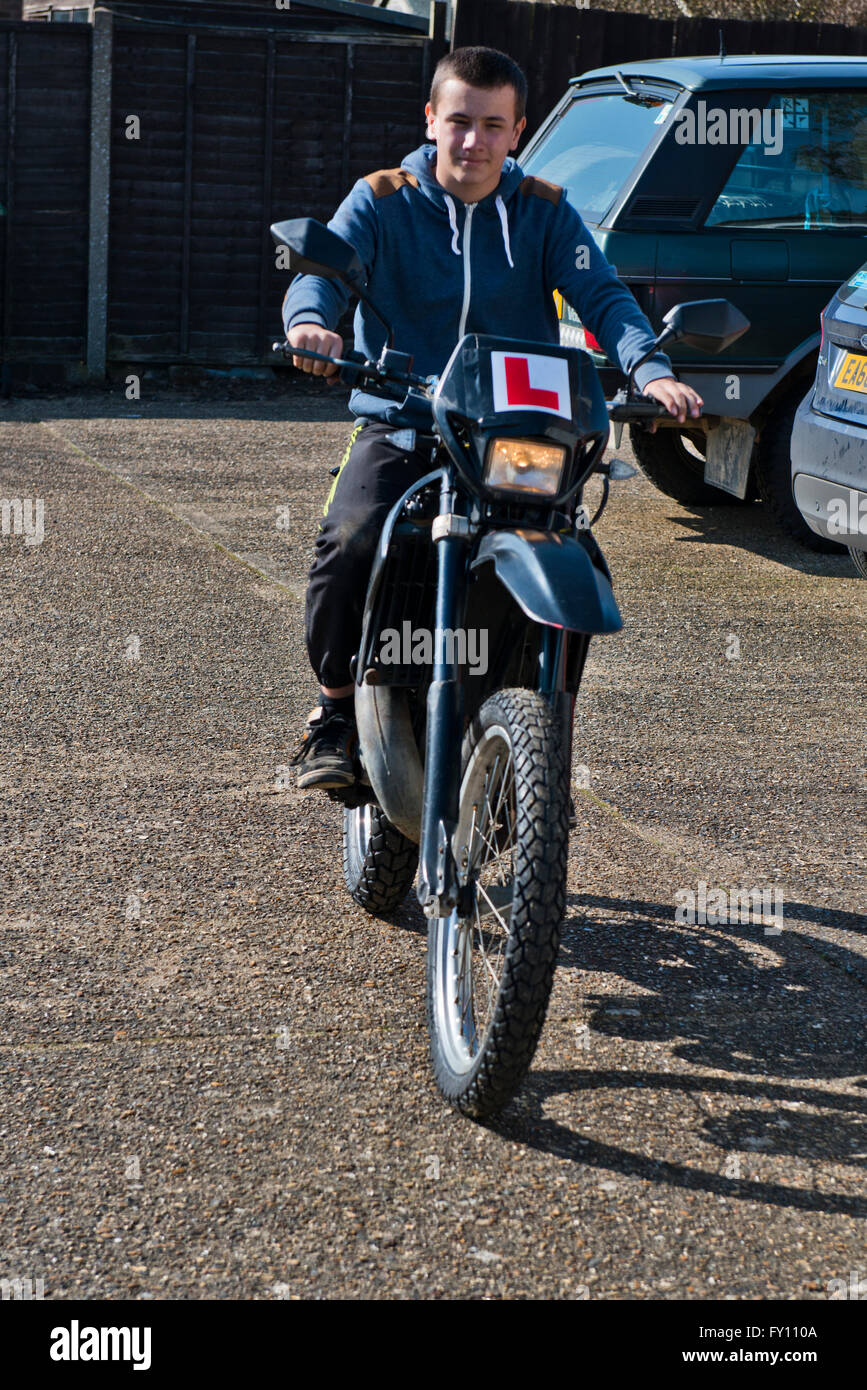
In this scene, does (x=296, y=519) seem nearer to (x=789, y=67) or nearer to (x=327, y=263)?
(x=789, y=67)

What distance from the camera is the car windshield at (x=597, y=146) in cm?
795

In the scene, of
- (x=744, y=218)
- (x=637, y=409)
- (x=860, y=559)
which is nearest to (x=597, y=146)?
(x=744, y=218)

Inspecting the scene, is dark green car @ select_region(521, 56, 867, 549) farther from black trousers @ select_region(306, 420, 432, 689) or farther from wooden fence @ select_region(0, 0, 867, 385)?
wooden fence @ select_region(0, 0, 867, 385)

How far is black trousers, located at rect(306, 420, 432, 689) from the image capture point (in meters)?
3.40

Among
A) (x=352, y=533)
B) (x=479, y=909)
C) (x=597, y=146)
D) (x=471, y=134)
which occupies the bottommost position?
(x=479, y=909)

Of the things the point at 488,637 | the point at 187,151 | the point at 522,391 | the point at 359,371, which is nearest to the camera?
the point at 522,391

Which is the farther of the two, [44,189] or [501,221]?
[44,189]

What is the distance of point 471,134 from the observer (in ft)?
11.1

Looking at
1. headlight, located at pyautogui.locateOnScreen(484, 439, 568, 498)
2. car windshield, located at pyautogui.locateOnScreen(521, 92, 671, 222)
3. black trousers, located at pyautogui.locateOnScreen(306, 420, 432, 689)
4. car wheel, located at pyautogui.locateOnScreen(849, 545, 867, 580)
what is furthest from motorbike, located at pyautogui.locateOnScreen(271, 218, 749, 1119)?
car windshield, located at pyautogui.locateOnScreen(521, 92, 671, 222)

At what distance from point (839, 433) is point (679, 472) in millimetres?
2661

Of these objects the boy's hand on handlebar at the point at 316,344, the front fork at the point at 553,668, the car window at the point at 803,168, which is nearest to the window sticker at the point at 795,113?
the car window at the point at 803,168

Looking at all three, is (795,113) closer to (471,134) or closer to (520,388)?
(471,134)

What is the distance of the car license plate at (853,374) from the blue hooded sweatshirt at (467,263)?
2730 millimetres

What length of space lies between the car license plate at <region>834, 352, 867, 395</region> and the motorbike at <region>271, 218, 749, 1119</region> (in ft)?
9.63
